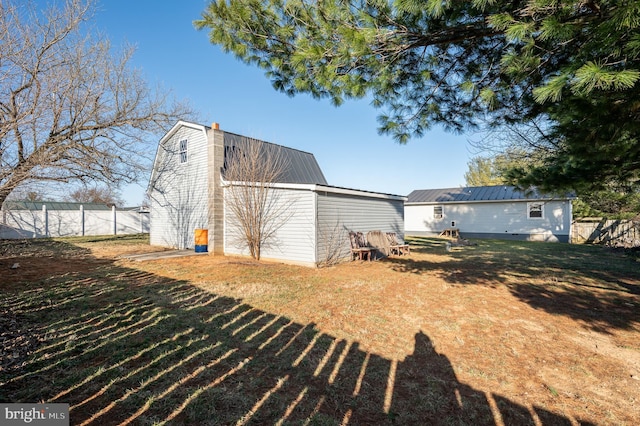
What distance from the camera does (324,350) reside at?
372 cm

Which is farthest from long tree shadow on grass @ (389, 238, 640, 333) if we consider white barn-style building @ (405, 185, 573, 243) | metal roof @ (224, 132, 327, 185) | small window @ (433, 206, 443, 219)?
small window @ (433, 206, 443, 219)

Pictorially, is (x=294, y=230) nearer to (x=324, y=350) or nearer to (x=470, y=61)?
(x=324, y=350)

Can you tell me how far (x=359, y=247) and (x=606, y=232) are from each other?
1733 centimetres

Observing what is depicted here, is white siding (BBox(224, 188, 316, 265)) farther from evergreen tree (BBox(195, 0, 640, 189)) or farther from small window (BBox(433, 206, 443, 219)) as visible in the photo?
small window (BBox(433, 206, 443, 219))

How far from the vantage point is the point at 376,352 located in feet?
12.2

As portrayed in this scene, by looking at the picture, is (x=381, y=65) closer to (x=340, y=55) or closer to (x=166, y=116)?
(x=340, y=55)

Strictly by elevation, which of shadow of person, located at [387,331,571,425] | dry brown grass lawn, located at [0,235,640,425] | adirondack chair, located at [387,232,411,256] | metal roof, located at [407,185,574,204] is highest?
metal roof, located at [407,185,574,204]

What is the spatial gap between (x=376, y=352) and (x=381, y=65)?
4.08m

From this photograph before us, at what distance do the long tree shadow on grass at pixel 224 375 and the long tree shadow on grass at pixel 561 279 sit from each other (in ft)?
11.6

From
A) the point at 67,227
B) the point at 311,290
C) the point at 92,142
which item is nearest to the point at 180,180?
the point at 92,142

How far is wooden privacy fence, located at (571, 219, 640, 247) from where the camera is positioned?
51.5 feet

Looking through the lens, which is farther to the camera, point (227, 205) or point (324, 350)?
point (227, 205)

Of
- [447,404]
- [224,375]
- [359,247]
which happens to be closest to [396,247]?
[359,247]

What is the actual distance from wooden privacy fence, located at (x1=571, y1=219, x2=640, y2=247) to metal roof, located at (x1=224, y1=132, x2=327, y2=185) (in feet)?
55.2
